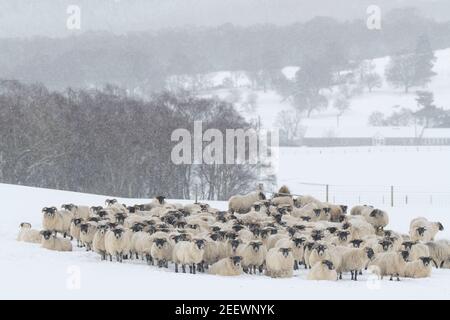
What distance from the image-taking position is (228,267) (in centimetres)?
2195

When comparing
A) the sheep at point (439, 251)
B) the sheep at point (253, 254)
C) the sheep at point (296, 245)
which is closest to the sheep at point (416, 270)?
the sheep at point (439, 251)

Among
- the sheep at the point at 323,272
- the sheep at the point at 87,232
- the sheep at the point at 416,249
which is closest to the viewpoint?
the sheep at the point at 323,272

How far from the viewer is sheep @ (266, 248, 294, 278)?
72.3 feet

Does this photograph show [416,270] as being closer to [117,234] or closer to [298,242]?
[298,242]

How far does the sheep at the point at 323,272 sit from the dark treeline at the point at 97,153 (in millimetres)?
50364

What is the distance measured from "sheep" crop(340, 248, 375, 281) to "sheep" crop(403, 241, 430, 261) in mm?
1812

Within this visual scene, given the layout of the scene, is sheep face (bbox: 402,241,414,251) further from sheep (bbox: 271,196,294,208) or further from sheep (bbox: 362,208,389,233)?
sheep (bbox: 271,196,294,208)

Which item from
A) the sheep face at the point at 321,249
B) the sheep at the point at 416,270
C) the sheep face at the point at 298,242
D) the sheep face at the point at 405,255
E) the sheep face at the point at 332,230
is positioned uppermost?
the sheep face at the point at 332,230

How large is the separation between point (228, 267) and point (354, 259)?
326 cm

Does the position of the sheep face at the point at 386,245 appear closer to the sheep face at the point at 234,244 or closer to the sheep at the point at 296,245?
the sheep at the point at 296,245

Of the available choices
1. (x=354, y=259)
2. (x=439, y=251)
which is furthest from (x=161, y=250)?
(x=439, y=251)

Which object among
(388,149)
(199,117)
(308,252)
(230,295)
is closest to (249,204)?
(308,252)

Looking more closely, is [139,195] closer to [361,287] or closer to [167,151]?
[167,151]

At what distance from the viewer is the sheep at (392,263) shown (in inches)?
872
